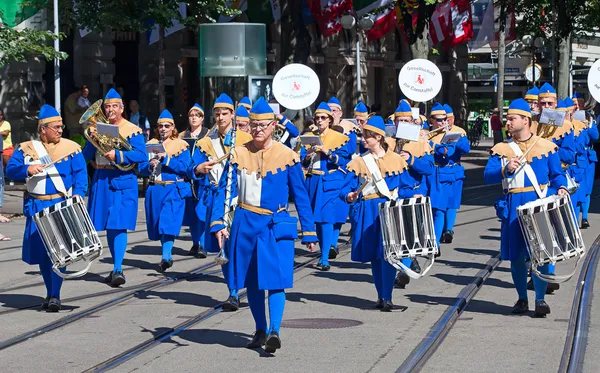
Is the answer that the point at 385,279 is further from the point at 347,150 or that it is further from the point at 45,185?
the point at 347,150

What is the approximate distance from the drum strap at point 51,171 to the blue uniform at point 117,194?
4.42 ft

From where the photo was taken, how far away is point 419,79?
79.5ft

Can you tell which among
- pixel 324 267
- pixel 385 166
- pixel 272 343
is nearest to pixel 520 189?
pixel 385 166

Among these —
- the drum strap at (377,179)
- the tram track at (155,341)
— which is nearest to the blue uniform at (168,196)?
the tram track at (155,341)

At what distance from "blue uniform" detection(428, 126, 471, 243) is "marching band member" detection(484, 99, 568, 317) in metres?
5.43

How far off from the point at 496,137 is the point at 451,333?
39.0 meters

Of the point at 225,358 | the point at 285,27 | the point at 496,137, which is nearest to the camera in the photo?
the point at 225,358

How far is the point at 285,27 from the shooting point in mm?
30844

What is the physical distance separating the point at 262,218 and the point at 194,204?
649 centimetres

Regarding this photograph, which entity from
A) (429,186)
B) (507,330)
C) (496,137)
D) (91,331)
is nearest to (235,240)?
(91,331)

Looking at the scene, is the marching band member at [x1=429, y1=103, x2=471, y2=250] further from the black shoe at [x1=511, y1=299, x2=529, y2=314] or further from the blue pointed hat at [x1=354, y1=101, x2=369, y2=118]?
the black shoe at [x1=511, y1=299, x2=529, y2=314]

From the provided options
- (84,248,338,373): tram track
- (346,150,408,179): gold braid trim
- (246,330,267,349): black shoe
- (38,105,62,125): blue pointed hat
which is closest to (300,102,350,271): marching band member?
(84,248,338,373): tram track

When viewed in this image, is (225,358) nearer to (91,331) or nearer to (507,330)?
(91,331)

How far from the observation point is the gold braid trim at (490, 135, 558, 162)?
460 inches
